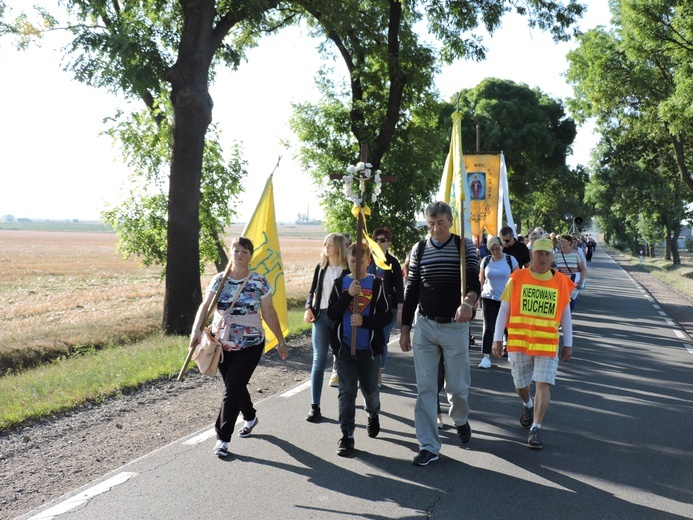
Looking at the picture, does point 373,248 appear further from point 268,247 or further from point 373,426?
point 373,426

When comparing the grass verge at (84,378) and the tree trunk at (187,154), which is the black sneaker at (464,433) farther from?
the tree trunk at (187,154)

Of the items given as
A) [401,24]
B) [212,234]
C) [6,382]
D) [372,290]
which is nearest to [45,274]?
[212,234]

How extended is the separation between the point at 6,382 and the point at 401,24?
42.1 ft

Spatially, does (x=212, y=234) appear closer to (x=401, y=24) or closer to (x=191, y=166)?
(x=191, y=166)

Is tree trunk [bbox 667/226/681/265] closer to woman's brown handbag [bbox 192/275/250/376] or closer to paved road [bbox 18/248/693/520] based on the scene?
paved road [bbox 18/248/693/520]

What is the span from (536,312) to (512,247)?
17.7 feet

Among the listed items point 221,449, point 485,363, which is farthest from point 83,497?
point 485,363

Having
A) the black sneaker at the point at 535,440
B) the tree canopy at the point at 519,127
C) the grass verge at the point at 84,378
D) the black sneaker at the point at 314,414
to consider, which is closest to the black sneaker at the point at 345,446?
the black sneaker at the point at 314,414

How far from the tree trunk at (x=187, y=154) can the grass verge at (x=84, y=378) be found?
1.04m

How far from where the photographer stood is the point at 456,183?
682cm

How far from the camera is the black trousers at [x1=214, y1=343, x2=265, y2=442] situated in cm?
571

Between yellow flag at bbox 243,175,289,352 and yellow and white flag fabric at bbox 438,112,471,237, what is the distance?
5.64 ft

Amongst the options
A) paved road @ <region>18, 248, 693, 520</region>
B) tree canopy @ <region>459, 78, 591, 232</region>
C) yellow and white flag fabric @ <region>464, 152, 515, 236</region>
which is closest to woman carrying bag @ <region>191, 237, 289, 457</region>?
paved road @ <region>18, 248, 693, 520</region>

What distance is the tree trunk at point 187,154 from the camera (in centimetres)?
1194
